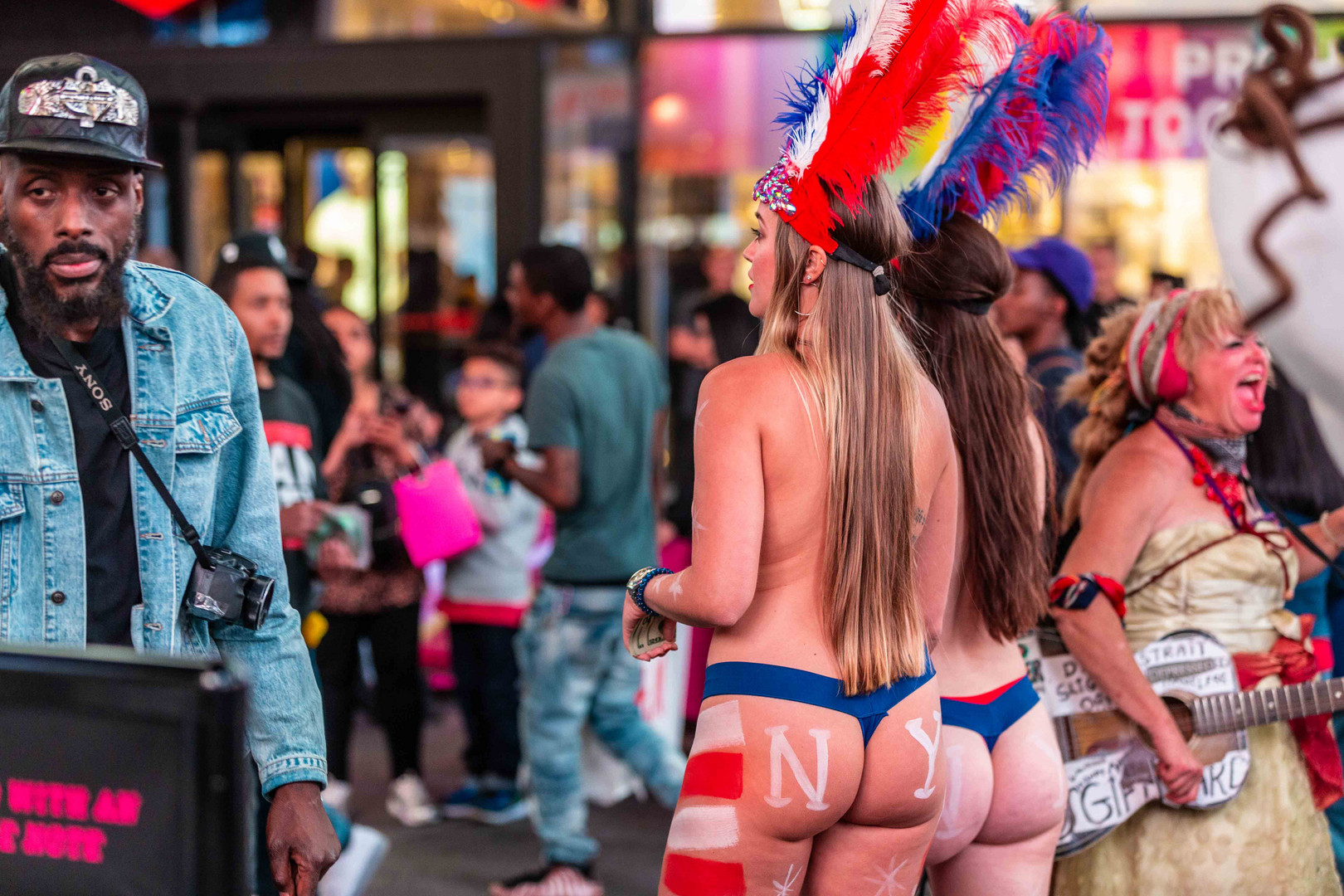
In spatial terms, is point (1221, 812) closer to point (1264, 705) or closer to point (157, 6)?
point (1264, 705)

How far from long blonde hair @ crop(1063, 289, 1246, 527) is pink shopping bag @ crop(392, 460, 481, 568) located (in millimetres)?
2487

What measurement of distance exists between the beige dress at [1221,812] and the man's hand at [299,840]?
1830 mm

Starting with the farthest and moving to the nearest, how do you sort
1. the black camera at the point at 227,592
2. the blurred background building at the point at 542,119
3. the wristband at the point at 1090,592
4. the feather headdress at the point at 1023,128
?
the blurred background building at the point at 542,119, the wristband at the point at 1090,592, the feather headdress at the point at 1023,128, the black camera at the point at 227,592

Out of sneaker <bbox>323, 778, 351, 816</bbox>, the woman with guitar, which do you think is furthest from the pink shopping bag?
the woman with guitar

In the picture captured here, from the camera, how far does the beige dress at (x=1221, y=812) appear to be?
9.57ft

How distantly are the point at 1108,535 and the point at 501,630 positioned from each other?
118 inches

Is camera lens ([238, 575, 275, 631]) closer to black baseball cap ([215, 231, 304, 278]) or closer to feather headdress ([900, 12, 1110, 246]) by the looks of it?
feather headdress ([900, 12, 1110, 246])

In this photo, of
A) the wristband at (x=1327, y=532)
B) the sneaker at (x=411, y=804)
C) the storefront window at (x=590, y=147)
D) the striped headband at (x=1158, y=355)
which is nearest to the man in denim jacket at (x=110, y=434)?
the striped headband at (x=1158, y=355)

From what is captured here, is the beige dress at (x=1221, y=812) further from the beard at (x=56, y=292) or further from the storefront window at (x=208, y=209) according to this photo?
the storefront window at (x=208, y=209)

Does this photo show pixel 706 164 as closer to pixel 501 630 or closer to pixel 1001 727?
pixel 501 630

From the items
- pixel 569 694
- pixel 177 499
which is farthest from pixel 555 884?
pixel 177 499

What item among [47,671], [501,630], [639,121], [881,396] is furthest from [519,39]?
[47,671]

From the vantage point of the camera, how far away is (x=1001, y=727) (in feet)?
8.41

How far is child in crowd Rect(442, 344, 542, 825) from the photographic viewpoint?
5305mm
